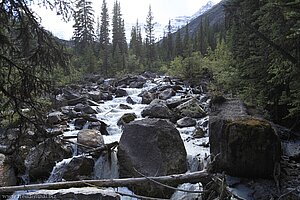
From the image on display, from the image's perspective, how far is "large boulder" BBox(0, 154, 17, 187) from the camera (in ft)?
31.4

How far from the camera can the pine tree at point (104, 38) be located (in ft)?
148

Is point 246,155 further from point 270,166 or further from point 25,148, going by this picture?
point 25,148

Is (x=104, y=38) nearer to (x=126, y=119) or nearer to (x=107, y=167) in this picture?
(x=126, y=119)

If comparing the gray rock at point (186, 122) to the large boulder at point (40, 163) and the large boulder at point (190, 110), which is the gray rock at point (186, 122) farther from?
the large boulder at point (40, 163)

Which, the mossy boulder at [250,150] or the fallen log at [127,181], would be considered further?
the mossy boulder at [250,150]

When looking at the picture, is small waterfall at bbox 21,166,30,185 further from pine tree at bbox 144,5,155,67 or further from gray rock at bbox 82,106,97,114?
pine tree at bbox 144,5,155,67

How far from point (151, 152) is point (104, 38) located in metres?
49.9

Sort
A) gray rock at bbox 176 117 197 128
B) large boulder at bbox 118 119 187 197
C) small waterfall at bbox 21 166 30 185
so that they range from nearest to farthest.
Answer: large boulder at bbox 118 119 187 197, small waterfall at bbox 21 166 30 185, gray rock at bbox 176 117 197 128

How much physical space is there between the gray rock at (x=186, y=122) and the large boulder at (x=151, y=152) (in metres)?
4.28

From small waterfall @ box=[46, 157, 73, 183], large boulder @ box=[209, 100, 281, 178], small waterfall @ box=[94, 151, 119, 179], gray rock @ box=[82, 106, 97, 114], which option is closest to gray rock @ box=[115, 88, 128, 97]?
gray rock @ box=[82, 106, 97, 114]

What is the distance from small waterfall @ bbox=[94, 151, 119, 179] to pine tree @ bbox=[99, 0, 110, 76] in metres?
34.7

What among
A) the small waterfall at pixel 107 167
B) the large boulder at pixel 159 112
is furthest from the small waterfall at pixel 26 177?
the large boulder at pixel 159 112

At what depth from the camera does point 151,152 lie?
9062 millimetres

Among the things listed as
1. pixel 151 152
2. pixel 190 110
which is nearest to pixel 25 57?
pixel 151 152
